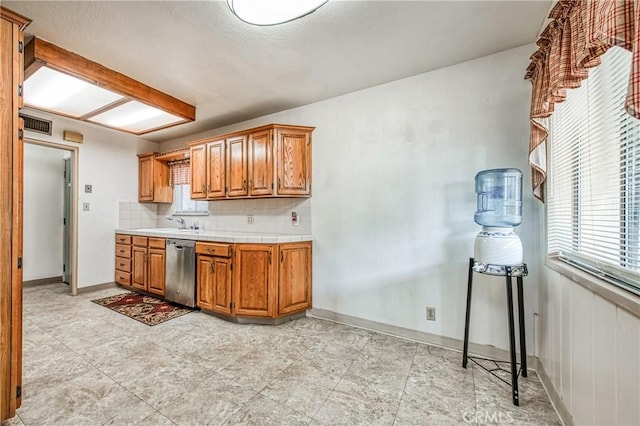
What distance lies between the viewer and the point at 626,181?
1.15 meters

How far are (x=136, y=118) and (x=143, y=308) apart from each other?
255 cm

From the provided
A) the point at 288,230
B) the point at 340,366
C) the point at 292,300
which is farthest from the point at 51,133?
the point at 340,366

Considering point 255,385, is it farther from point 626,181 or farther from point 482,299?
point 626,181

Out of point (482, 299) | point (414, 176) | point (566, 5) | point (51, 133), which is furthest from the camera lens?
point (51, 133)

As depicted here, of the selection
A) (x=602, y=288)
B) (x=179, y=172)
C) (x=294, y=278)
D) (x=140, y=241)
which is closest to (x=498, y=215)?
(x=602, y=288)

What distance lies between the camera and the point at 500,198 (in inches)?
84.0

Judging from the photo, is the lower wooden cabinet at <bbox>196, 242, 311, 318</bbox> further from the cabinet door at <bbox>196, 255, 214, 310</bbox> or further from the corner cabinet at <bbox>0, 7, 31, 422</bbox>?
the corner cabinet at <bbox>0, 7, 31, 422</bbox>

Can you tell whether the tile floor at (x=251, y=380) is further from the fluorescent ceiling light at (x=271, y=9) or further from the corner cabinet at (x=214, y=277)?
the fluorescent ceiling light at (x=271, y=9)

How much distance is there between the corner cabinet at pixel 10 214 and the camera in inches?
59.1

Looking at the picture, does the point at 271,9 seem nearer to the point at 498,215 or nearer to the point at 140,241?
the point at 498,215

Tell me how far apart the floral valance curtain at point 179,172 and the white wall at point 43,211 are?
1812 mm

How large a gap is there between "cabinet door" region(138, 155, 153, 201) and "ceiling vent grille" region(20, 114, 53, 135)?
1.23 metres

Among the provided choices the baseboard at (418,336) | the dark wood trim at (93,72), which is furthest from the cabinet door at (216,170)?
the baseboard at (418,336)

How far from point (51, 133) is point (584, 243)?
584 cm
